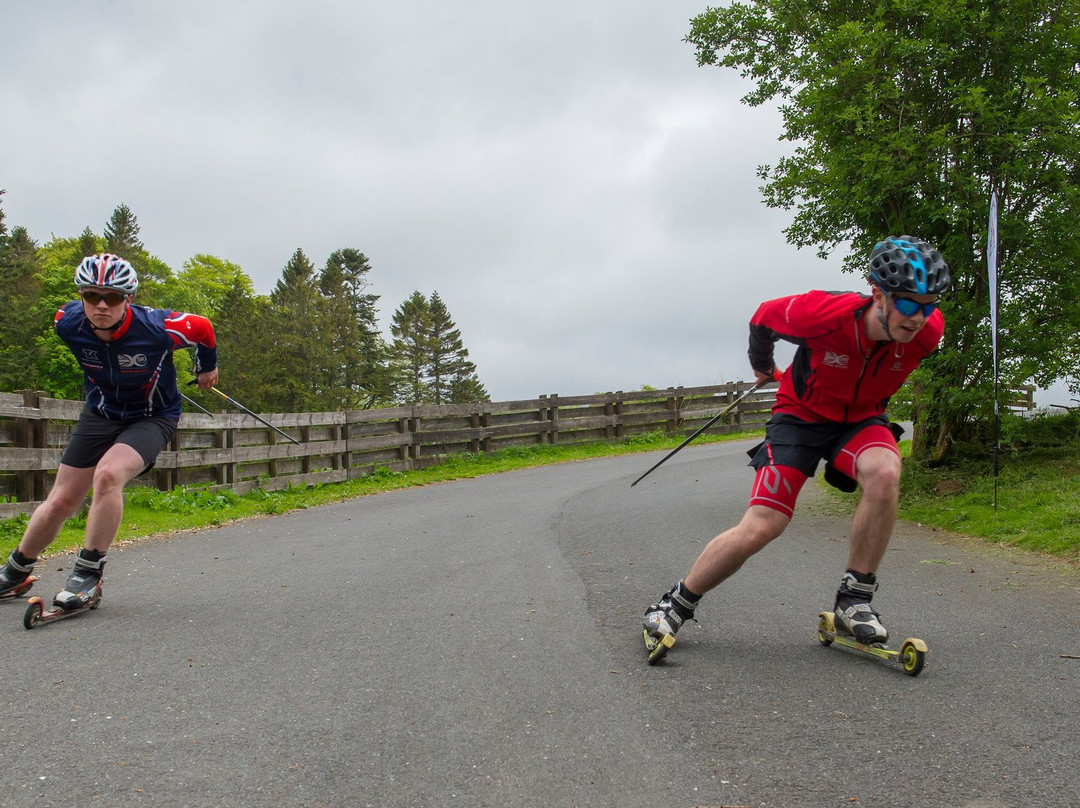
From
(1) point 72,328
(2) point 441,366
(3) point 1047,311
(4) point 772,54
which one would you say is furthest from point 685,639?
(2) point 441,366

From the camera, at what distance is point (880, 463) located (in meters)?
3.94

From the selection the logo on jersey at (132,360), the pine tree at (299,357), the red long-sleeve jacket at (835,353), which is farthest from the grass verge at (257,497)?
the pine tree at (299,357)

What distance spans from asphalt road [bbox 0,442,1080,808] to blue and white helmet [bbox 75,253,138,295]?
193 centimetres

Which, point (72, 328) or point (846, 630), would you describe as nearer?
point (846, 630)

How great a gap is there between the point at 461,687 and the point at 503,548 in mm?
3942

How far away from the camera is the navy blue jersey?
16.8 ft

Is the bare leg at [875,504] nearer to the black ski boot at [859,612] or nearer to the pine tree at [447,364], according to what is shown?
the black ski boot at [859,612]

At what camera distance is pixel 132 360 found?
520cm

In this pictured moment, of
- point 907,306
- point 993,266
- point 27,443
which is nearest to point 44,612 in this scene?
point 907,306

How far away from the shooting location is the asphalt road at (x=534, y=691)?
2.63m

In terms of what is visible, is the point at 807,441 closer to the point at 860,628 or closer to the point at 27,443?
the point at 860,628

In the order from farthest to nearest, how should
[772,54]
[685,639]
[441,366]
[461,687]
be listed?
[441,366]
[772,54]
[685,639]
[461,687]

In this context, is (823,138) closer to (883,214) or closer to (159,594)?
(883,214)

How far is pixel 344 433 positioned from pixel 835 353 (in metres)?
13.5
